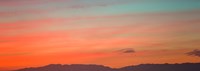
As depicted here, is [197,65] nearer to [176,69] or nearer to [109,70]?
[176,69]

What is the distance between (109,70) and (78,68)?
1.50 meters

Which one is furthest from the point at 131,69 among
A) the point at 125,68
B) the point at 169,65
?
the point at 169,65

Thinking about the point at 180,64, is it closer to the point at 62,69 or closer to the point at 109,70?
the point at 109,70

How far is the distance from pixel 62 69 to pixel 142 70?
3.88 metres

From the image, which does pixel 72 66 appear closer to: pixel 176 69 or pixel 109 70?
pixel 109 70

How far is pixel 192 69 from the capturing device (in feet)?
79.9

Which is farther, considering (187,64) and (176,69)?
(176,69)

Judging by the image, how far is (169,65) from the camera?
23719 millimetres

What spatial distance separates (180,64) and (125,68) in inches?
107

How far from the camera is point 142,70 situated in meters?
23.5

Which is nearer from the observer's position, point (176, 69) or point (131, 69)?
point (131, 69)

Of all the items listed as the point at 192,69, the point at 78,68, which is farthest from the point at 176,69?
the point at 78,68

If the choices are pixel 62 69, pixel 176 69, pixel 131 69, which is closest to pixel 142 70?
pixel 131 69

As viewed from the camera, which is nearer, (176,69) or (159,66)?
(159,66)
